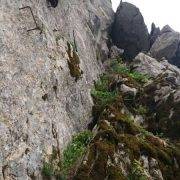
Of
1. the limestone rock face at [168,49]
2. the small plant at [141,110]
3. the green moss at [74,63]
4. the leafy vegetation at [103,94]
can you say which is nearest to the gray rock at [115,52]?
the limestone rock face at [168,49]

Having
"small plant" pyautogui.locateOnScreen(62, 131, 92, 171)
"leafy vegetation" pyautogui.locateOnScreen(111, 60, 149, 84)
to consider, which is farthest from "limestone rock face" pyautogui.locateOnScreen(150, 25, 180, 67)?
"small plant" pyautogui.locateOnScreen(62, 131, 92, 171)

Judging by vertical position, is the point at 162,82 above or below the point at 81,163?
below

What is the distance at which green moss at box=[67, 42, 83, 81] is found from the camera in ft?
97.6

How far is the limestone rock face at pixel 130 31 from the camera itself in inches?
2007

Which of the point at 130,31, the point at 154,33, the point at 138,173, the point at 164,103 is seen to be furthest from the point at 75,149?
A: the point at 154,33

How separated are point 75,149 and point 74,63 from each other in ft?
25.9

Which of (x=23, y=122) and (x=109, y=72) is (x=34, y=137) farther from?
(x=109, y=72)

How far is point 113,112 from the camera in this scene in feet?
91.4

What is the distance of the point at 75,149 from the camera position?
2464 centimetres

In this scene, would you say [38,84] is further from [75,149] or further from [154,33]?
[154,33]

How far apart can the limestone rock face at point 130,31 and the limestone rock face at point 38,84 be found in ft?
50.8

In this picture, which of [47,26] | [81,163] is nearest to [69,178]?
[81,163]

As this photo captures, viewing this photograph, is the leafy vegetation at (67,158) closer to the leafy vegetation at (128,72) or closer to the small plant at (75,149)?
the small plant at (75,149)

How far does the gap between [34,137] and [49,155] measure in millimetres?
1366
